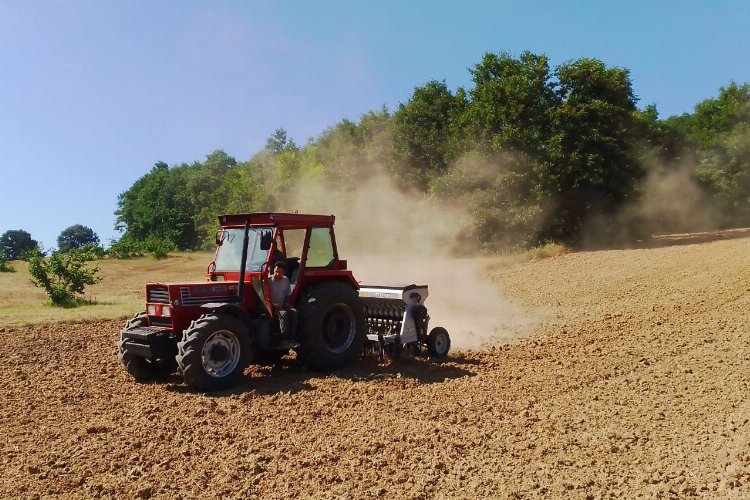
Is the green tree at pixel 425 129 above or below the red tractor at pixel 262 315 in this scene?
above

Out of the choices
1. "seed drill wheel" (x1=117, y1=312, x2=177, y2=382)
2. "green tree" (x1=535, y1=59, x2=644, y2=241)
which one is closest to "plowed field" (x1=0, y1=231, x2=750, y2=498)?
"seed drill wheel" (x1=117, y1=312, x2=177, y2=382)

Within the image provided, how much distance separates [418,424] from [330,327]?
3.19 m

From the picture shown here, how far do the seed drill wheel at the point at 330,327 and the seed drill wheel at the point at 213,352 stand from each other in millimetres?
973

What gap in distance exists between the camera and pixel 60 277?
2155 cm

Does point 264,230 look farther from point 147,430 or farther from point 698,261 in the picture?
point 698,261

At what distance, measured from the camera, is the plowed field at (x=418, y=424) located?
19.2 ft

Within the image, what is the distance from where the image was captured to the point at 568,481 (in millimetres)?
5719

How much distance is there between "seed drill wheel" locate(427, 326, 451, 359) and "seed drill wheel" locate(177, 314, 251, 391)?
3.23 m

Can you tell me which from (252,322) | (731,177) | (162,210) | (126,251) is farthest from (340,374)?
(162,210)

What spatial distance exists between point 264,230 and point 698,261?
54.0ft

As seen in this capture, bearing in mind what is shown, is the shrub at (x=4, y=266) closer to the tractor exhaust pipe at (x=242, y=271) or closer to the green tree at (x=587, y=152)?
the green tree at (x=587, y=152)

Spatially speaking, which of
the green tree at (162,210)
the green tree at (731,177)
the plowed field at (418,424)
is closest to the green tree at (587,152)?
the green tree at (731,177)

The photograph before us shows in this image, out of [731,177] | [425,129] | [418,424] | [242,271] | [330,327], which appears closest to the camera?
[418,424]

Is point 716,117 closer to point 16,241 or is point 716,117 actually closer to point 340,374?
point 340,374
